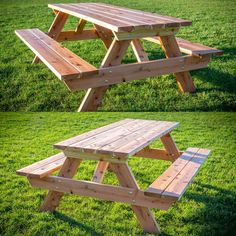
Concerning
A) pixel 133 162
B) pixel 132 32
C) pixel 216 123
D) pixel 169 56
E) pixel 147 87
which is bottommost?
pixel 216 123

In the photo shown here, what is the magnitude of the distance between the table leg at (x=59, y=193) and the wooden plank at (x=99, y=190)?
4cm

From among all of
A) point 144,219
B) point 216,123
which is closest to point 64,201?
A: point 144,219

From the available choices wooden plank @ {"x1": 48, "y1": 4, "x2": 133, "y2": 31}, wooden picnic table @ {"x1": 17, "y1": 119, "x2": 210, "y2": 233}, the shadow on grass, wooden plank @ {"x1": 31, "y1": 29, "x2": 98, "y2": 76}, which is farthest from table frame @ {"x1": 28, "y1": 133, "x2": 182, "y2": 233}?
wooden plank @ {"x1": 48, "y1": 4, "x2": 133, "y2": 31}

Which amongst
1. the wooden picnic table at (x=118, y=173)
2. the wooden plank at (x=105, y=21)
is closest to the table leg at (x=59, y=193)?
the wooden picnic table at (x=118, y=173)

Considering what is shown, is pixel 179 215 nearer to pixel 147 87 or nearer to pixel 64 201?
pixel 64 201

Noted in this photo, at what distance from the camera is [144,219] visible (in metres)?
3.38

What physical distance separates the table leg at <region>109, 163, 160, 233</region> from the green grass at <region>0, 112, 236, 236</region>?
0.11 m

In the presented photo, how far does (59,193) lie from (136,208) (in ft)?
2.76

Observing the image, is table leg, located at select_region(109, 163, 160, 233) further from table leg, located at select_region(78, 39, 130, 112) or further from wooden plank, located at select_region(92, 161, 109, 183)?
table leg, located at select_region(78, 39, 130, 112)

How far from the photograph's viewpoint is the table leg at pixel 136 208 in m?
3.25

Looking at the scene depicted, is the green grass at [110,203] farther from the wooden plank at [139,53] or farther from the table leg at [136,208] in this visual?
the wooden plank at [139,53]

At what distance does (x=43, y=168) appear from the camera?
3.80 metres

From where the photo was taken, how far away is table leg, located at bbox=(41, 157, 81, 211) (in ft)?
11.7

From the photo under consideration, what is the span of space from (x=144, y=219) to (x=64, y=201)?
1.04 meters
